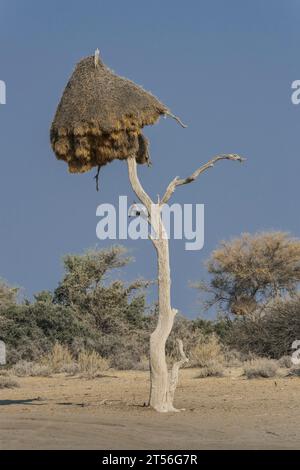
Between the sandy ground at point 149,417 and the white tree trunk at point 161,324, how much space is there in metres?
0.34

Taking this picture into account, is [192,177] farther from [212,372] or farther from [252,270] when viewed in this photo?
[252,270]

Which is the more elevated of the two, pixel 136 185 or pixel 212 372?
pixel 136 185

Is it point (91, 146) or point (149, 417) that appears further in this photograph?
point (91, 146)

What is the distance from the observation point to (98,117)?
1452 cm

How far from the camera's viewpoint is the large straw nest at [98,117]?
47.8 feet

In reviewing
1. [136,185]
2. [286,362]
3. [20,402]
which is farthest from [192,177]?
[286,362]

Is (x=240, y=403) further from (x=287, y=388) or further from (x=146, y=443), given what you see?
(x=146, y=443)

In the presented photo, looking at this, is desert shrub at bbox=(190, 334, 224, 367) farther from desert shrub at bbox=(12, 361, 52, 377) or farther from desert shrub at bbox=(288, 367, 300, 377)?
desert shrub at bbox=(288, 367, 300, 377)

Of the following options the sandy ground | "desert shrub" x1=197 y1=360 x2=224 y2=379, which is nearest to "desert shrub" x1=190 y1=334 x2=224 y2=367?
"desert shrub" x1=197 y1=360 x2=224 y2=379

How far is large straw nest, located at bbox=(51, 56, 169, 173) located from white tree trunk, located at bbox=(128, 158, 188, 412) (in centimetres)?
109

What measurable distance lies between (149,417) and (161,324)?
5.45ft

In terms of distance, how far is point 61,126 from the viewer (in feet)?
48.4

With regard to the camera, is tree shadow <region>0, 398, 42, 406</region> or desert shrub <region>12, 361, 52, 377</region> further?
desert shrub <region>12, 361, 52, 377</region>

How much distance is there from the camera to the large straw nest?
1458 centimetres
